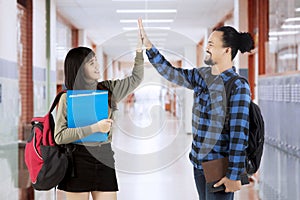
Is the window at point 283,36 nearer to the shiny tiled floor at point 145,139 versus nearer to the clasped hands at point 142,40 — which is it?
the shiny tiled floor at point 145,139

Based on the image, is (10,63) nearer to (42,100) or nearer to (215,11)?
(42,100)

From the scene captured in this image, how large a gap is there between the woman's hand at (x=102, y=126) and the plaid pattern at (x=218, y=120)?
34cm

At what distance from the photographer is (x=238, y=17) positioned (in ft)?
18.4

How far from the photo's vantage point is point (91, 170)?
6.27 ft

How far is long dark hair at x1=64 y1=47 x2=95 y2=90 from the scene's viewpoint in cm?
187

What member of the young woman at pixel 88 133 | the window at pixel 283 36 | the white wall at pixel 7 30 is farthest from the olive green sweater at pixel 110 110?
the white wall at pixel 7 30

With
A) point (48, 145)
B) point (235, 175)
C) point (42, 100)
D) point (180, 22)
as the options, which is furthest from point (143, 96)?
point (180, 22)

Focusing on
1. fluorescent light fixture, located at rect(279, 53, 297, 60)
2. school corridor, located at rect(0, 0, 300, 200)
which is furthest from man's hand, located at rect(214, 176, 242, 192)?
fluorescent light fixture, located at rect(279, 53, 297, 60)

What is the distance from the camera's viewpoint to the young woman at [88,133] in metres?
1.86

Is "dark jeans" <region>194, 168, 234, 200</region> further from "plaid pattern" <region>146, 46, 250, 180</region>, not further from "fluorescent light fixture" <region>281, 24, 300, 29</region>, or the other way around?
"fluorescent light fixture" <region>281, 24, 300, 29</region>

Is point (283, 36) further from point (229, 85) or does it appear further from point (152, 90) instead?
point (229, 85)

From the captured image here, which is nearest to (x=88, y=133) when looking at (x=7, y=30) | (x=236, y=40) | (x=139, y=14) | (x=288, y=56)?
(x=236, y=40)

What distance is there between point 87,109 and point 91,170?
0.25 m

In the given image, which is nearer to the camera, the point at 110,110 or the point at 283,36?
the point at 110,110
